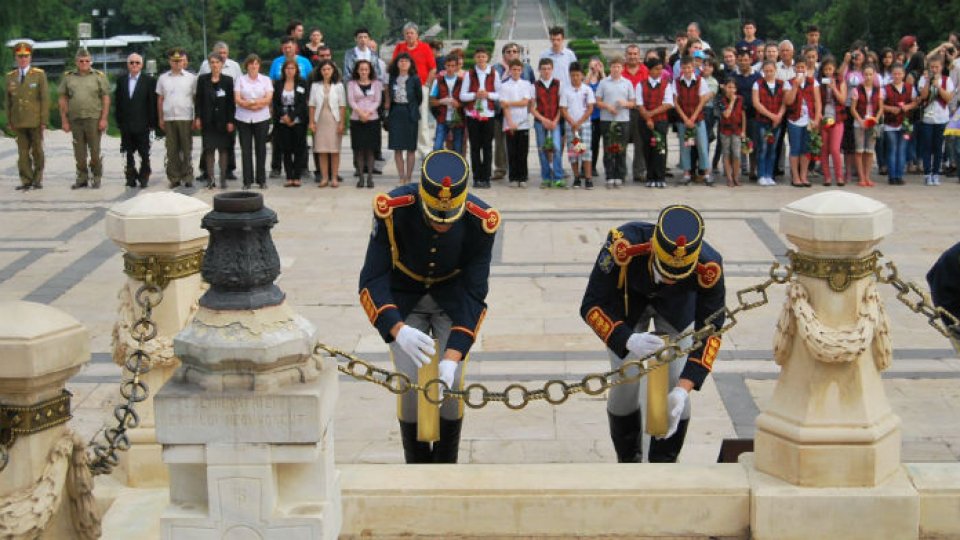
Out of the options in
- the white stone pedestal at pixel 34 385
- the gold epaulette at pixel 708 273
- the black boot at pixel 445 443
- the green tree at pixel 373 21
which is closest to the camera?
the white stone pedestal at pixel 34 385

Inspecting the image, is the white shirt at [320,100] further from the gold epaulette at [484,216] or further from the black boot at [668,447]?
the black boot at [668,447]

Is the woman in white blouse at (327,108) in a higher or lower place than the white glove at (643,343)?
higher

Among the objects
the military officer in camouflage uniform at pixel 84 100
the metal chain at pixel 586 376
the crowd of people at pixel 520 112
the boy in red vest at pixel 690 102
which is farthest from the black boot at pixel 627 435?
the military officer in camouflage uniform at pixel 84 100

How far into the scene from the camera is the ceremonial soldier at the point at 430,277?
736 cm

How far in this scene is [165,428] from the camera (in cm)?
528

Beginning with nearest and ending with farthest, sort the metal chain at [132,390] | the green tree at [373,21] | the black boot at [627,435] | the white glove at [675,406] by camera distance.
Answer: the metal chain at [132,390]
the white glove at [675,406]
the black boot at [627,435]
the green tree at [373,21]

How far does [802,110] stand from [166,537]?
13.6 metres

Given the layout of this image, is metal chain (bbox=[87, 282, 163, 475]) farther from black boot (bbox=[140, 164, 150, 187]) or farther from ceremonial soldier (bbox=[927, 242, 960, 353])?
black boot (bbox=[140, 164, 150, 187])

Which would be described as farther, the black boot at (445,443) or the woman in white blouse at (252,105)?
the woman in white blouse at (252,105)

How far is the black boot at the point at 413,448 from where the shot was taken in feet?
25.0

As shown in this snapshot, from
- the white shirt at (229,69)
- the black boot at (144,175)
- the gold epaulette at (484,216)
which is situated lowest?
the black boot at (144,175)

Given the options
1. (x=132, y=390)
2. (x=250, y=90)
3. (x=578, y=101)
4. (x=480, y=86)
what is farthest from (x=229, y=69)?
(x=132, y=390)

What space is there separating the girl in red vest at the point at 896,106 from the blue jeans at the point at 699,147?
2.20 m

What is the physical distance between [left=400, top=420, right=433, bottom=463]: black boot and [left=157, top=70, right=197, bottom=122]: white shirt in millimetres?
11000
